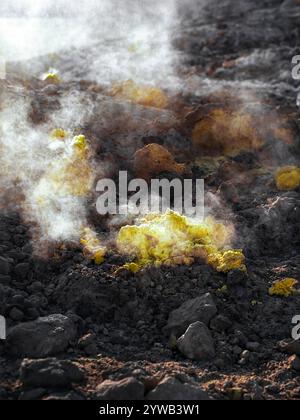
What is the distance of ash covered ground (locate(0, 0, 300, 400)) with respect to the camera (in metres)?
4.75

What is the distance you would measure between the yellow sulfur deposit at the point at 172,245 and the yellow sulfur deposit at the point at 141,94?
3905mm

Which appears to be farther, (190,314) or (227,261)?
(227,261)

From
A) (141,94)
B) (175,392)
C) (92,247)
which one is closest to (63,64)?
(141,94)

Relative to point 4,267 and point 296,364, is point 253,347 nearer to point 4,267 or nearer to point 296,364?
point 296,364

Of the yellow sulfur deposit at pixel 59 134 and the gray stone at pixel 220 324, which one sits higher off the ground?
the yellow sulfur deposit at pixel 59 134

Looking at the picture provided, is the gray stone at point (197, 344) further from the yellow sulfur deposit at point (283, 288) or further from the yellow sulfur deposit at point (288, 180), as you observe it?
the yellow sulfur deposit at point (288, 180)

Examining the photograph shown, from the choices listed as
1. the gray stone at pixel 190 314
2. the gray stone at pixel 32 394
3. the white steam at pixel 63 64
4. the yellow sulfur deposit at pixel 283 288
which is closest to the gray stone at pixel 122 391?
the gray stone at pixel 32 394

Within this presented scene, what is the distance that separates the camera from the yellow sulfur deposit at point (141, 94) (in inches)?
389

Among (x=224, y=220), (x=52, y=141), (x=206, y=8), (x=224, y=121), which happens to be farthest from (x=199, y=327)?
(x=206, y=8)

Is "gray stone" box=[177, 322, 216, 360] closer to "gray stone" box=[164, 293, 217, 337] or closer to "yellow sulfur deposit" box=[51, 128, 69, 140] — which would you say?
"gray stone" box=[164, 293, 217, 337]

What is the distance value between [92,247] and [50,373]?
2.03m

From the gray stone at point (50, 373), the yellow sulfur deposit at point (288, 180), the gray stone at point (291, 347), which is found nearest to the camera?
the gray stone at point (50, 373)

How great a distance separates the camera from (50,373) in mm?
4523
